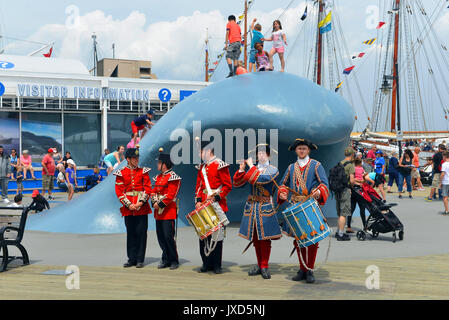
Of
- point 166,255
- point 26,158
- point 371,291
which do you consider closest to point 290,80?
point 166,255

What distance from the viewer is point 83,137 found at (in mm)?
24656

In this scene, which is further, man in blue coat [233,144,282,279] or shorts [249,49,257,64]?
shorts [249,49,257,64]

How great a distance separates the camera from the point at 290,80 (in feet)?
33.4

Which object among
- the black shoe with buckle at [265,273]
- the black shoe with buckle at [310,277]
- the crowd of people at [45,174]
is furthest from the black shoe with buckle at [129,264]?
the crowd of people at [45,174]

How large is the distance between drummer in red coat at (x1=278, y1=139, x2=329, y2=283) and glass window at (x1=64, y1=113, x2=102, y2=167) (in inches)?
810

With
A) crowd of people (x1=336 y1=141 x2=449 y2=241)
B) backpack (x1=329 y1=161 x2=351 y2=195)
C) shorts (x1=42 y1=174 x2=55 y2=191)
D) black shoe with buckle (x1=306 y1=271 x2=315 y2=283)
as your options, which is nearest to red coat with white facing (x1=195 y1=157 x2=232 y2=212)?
black shoe with buckle (x1=306 y1=271 x2=315 y2=283)

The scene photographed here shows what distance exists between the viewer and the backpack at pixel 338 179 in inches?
339

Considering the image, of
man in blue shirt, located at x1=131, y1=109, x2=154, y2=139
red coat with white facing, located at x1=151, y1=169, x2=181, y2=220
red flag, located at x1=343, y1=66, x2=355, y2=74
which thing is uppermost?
red flag, located at x1=343, y1=66, x2=355, y2=74

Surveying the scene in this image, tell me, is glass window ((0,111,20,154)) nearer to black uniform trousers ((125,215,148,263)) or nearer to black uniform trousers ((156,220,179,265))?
black uniform trousers ((125,215,148,263))

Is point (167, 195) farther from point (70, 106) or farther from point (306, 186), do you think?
point (70, 106)

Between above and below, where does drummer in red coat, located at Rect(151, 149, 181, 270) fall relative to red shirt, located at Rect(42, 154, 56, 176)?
below

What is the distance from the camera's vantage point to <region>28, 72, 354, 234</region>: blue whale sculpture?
9.26m

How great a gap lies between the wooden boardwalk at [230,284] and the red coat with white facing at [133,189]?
0.76 meters

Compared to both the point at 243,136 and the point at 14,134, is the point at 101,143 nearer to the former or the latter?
the point at 14,134
